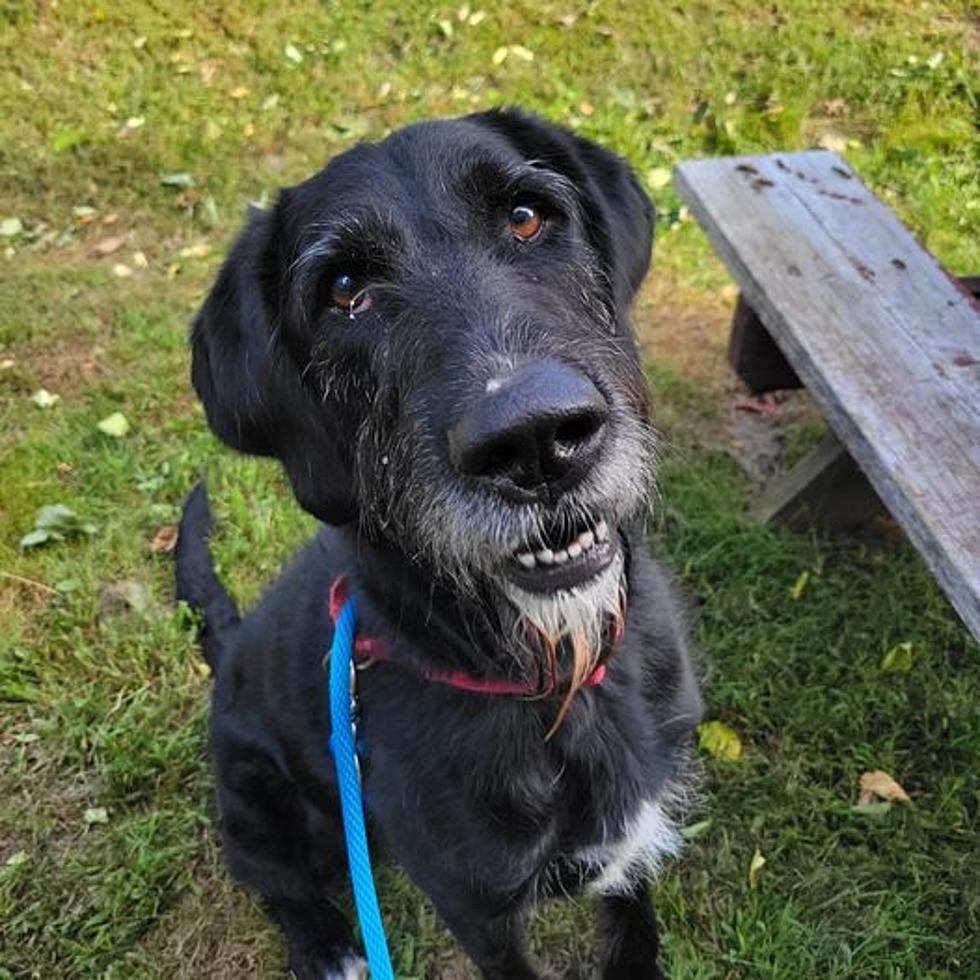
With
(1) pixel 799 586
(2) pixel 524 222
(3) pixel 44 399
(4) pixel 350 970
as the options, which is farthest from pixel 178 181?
(4) pixel 350 970

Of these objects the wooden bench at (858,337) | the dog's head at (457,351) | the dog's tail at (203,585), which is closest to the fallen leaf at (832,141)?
the wooden bench at (858,337)

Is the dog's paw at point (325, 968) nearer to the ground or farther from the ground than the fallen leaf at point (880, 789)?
nearer to the ground

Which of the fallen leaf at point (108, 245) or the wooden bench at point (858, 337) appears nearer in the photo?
the wooden bench at point (858, 337)

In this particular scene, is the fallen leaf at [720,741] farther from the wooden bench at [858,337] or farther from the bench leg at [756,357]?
the bench leg at [756,357]

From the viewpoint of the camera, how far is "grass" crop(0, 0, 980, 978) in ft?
9.95

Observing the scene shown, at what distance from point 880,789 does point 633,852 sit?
102 cm

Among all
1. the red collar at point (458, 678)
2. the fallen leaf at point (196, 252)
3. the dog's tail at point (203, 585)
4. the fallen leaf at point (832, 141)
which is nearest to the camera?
the red collar at point (458, 678)

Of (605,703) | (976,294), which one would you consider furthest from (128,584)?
(976,294)

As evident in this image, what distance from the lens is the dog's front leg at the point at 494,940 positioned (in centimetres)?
240

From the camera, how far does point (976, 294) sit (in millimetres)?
3775

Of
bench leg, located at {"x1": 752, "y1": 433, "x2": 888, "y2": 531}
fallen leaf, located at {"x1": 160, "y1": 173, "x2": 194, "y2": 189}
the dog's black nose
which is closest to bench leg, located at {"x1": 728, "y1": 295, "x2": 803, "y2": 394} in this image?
bench leg, located at {"x1": 752, "y1": 433, "x2": 888, "y2": 531}

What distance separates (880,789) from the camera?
3115 mm

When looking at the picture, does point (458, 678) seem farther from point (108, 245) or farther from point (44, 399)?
point (108, 245)

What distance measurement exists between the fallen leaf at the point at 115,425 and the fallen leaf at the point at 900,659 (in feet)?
11.1
